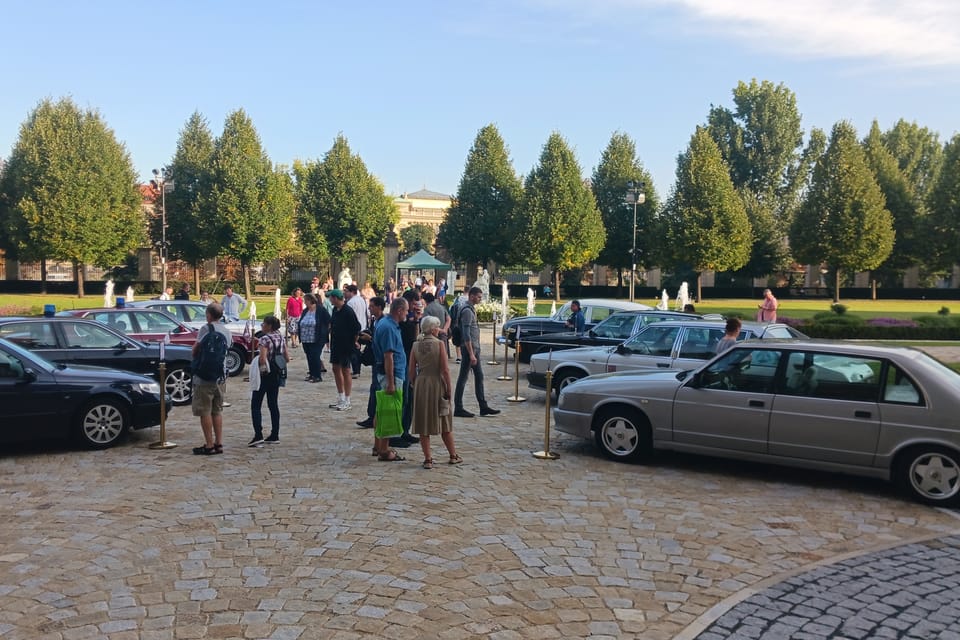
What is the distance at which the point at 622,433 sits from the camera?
9055 millimetres

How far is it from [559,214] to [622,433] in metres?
46.9

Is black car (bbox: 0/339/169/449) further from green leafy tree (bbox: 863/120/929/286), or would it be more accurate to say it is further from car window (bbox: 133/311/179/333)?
green leafy tree (bbox: 863/120/929/286)

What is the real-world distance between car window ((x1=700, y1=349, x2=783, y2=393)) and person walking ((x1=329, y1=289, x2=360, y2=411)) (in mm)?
5930

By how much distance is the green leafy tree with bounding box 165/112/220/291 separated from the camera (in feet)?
182

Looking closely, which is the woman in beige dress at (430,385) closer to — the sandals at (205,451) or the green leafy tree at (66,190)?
the sandals at (205,451)

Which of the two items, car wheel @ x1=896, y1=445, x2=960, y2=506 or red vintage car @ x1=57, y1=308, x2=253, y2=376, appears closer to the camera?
car wheel @ x1=896, y1=445, x2=960, y2=506

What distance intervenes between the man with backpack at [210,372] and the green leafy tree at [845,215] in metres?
54.4

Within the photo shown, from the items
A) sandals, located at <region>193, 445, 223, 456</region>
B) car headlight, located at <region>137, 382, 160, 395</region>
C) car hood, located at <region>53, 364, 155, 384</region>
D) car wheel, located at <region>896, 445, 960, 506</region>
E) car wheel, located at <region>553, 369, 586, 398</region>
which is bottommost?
sandals, located at <region>193, 445, 223, 456</region>

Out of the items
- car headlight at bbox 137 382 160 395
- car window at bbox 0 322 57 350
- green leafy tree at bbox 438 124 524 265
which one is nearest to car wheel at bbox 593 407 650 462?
car headlight at bbox 137 382 160 395

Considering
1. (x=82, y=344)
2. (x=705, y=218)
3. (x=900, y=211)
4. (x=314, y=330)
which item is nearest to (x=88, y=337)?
(x=82, y=344)

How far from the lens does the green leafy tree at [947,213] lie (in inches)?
2239

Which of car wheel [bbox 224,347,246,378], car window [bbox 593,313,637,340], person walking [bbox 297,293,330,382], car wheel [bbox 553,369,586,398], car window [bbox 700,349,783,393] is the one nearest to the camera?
car window [bbox 700,349,783,393]

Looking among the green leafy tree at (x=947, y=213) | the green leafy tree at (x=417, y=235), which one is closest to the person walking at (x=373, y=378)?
the green leafy tree at (x=947, y=213)

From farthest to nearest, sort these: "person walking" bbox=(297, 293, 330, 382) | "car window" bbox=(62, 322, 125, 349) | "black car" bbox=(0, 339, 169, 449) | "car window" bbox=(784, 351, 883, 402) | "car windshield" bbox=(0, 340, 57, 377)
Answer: "person walking" bbox=(297, 293, 330, 382)
"car window" bbox=(62, 322, 125, 349)
"car windshield" bbox=(0, 340, 57, 377)
"black car" bbox=(0, 339, 169, 449)
"car window" bbox=(784, 351, 883, 402)
